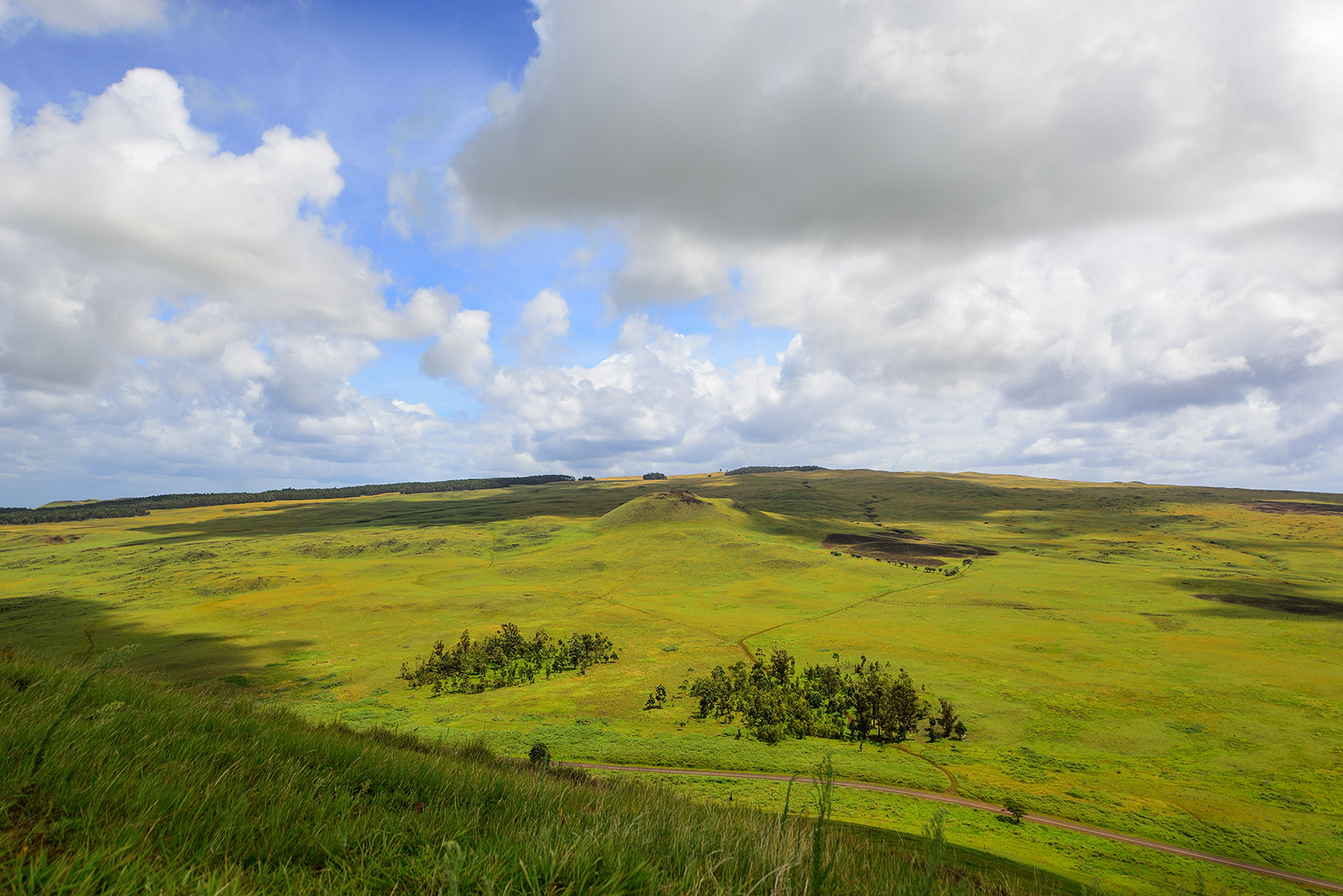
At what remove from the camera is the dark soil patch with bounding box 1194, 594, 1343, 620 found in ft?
200

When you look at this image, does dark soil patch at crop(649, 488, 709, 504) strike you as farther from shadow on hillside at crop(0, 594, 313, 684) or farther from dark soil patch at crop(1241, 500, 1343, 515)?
dark soil patch at crop(1241, 500, 1343, 515)

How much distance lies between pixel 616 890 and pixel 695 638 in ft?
179

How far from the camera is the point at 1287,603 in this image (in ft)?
213

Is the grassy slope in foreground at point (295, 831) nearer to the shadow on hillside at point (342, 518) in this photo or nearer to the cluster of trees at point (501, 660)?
the cluster of trees at point (501, 660)

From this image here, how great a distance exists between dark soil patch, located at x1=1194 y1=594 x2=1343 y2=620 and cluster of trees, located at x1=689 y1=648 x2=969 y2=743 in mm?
53244

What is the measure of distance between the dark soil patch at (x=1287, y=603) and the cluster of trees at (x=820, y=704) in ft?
175

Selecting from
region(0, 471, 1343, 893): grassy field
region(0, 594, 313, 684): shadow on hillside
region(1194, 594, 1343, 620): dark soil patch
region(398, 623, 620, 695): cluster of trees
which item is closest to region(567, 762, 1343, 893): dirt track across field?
region(0, 471, 1343, 893): grassy field

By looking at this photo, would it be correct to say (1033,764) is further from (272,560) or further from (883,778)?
(272,560)

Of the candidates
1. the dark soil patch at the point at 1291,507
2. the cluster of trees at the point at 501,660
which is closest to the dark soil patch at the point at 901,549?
the cluster of trees at the point at 501,660

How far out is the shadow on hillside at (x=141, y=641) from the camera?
1793 inches

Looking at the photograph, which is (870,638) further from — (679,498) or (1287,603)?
(679,498)

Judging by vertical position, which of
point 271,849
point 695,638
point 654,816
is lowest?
point 695,638

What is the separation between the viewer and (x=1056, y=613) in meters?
62.3

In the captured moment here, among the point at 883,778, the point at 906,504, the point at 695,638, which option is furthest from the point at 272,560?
the point at 906,504
